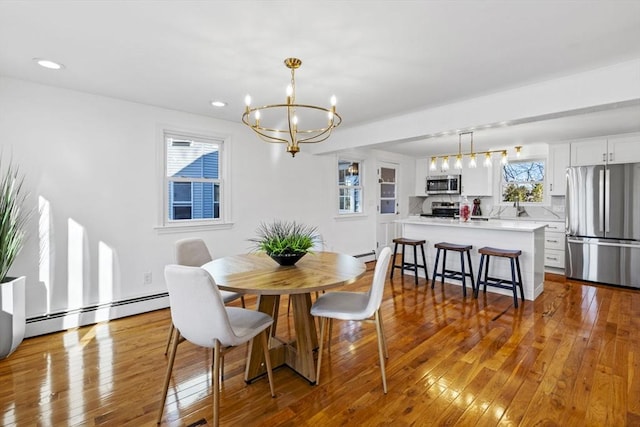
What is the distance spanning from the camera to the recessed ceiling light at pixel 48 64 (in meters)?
2.37

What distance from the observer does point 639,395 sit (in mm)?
1940

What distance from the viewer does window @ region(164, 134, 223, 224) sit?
3748 millimetres

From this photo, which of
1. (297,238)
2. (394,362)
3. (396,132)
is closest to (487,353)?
(394,362)

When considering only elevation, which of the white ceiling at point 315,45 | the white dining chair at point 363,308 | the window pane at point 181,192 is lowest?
the white dining chair at point 363,308

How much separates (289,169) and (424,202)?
424 centimetres

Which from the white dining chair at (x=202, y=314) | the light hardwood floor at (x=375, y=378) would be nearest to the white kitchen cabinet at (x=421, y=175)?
the light hardwood floor at (x=375, y=378)

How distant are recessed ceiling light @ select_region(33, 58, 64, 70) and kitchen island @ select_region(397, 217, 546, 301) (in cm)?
452

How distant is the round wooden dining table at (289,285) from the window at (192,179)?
5.48 ft

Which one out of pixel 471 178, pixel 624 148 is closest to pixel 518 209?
pixel 471 178

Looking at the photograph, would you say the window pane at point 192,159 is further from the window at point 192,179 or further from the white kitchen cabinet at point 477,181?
the white kitchen cabinet at point 477,181

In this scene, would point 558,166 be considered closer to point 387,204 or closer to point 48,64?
point 387,204

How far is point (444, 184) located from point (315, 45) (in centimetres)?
552

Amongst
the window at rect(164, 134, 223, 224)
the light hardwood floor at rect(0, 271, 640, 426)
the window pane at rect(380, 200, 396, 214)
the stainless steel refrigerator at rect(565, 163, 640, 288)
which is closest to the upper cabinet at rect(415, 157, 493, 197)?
the window pane at rect(380, 200, 396, 214)

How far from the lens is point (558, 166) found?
5160 millimetres
